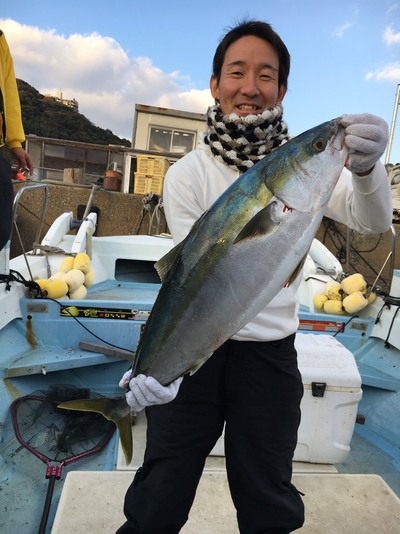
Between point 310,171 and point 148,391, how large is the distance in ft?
3.40

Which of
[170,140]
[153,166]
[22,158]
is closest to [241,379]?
[22,158]

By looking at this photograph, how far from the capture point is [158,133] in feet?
53.5

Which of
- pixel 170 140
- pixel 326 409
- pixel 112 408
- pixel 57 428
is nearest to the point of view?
pixel 112 408

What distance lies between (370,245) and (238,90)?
9.01 metres

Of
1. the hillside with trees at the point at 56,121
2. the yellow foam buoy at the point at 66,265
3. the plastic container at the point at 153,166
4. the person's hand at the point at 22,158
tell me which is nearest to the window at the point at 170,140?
the plastic container at the point at 153,166

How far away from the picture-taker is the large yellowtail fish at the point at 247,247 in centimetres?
134

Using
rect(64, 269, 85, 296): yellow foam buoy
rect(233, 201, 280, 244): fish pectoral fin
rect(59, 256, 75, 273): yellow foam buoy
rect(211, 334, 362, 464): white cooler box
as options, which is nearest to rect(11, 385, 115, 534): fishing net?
rect(64, 269, 85, 296): yellow foam buoy

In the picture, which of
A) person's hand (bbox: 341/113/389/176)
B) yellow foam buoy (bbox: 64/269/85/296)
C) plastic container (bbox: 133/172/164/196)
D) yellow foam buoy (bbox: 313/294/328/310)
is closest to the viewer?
person's hand (bbox: 341/113/389/176)

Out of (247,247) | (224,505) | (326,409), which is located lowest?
(224,505)

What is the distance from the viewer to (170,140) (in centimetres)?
1638

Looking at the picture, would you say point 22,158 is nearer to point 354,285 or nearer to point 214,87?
point 214,87

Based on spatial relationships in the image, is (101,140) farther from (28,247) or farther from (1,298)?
(1,298)

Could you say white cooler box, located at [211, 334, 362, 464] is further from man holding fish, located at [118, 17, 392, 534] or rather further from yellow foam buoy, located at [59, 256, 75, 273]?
yellow foam buoy, located at [59, 256, 75, 273]

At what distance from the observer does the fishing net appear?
329 centimetres
